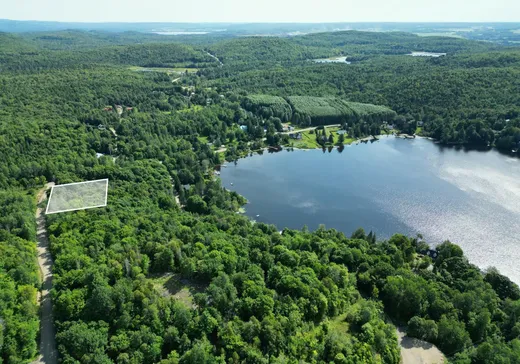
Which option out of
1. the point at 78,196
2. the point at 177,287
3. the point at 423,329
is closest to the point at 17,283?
the point at 177,287

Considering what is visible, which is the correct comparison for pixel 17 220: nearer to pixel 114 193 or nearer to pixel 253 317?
pixel 114 193

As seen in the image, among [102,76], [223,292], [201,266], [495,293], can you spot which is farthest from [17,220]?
[102,76]

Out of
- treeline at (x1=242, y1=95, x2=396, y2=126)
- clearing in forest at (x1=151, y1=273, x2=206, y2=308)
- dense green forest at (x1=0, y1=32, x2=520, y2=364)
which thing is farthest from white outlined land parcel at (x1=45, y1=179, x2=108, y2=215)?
treeline at (x1=242, y1=95, x2=396, y2=126)

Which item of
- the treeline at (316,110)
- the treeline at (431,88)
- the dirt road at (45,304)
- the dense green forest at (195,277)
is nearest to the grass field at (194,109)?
the treeline at (316,110)

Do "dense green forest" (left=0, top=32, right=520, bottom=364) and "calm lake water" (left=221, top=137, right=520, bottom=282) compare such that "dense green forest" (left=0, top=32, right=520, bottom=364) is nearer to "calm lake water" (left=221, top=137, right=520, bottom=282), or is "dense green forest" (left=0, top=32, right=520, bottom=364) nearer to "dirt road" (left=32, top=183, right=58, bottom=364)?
"dirt road" (left=32, top=183, right=58, bottom=364)

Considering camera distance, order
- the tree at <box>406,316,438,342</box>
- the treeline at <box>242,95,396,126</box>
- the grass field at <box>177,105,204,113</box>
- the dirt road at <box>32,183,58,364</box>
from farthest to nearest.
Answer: the treeline at <box>242,95,396,126</box> → the grass field at <box>177,105,204,113</box> → the tree at <box>406,316,438,342</box> → the dirt road at <box>32,183,58,364</box>

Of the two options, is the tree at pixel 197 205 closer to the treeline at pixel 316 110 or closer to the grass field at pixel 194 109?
the grass field at pixel 194 109

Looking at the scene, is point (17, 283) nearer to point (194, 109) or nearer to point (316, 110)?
point (194, 109)
